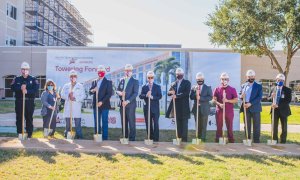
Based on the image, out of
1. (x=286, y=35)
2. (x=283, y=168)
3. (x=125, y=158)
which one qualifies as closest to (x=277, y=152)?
(x=283, y=168)

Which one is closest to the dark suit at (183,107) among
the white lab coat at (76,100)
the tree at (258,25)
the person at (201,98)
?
the person at (201,98)

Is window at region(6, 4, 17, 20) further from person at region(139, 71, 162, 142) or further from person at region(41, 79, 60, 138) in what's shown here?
person at region(139, 71, 162, 142)

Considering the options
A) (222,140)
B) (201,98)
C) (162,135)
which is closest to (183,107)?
(201,98)

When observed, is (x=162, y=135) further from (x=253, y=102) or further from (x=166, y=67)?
(x=253, y=102)

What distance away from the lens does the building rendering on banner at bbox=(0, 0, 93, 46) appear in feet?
143

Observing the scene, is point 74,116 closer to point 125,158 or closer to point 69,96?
point 69,96

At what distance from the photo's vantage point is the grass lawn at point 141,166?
21.1 ft

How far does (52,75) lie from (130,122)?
4.70m

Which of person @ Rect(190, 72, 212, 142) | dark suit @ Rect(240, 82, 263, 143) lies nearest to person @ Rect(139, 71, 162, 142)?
person @ Rect(190, 72, 212, 142)

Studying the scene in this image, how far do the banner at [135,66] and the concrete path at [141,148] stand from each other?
3.87m

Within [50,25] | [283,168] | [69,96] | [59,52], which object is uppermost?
[50,25]

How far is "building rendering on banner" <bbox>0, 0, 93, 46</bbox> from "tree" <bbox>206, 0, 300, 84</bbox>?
25431 mm

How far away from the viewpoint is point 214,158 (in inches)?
305

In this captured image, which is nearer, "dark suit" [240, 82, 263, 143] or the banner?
"dark suit" [240, 82, 263, 143]
